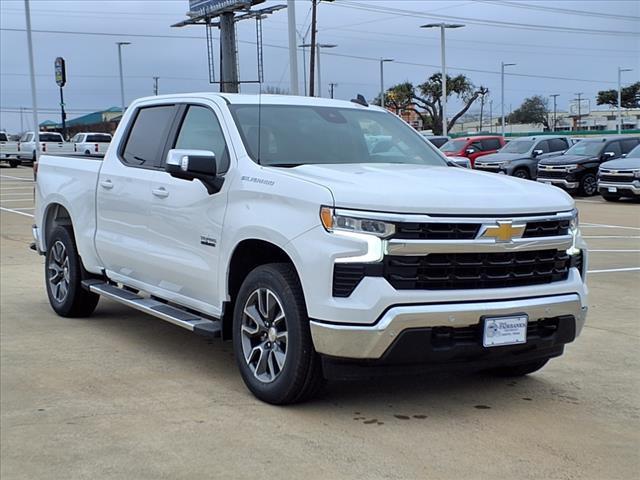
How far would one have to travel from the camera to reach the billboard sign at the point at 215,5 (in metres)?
41.2

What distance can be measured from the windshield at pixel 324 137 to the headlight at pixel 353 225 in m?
1.02

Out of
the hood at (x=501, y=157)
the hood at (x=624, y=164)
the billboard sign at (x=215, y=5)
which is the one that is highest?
the billboard sign at (x=215, y=5)

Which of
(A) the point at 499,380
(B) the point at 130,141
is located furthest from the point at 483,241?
(B) the point at 130,141

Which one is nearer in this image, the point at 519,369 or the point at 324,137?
the point at 519,369

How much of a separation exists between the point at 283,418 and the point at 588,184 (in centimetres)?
2179

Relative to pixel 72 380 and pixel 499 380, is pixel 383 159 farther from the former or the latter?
pixel 72 380

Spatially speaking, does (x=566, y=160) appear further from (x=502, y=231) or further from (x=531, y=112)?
(x=531, y=112)

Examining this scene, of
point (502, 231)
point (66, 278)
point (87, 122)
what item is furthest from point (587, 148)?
point (87, 122)

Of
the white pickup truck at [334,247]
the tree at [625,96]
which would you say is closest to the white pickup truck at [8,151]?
the white pickup truck at [334,247]

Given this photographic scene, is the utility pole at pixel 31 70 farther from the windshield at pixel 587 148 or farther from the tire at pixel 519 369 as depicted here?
the tire at pixel 519 369

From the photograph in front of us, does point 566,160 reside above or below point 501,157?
below

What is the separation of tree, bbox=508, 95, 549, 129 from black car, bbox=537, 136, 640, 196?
85.1 metres

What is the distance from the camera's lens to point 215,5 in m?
43.9

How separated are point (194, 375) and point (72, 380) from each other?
823 mm
